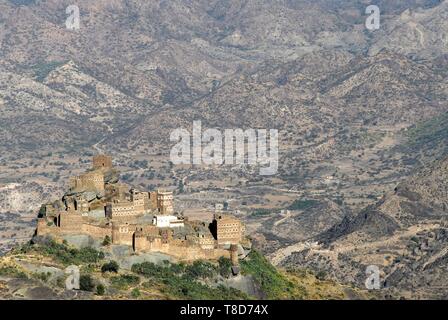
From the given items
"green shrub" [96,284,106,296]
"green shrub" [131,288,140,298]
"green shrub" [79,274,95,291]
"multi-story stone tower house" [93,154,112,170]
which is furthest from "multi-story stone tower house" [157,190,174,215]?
"green shrub" [96,284,106,296]

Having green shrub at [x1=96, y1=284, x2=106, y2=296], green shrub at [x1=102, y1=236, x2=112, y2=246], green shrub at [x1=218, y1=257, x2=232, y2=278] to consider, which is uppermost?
green shrub at [x1=102, y1=236, x2=112, y2=246]

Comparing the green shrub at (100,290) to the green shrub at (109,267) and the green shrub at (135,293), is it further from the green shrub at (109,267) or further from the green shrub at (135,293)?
the green shrub at (109,267)

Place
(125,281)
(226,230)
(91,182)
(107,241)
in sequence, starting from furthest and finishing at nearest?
(91,182), (226,230), (107,241), (125,281)

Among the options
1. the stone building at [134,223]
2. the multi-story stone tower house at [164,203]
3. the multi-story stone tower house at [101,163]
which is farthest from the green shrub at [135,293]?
A: the multi-story stone tower house at [101,163]

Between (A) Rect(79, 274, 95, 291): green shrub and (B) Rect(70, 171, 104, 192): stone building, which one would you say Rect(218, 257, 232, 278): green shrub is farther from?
(B) Rect(70, 171, 104, 192): stone building

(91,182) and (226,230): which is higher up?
(91,182)

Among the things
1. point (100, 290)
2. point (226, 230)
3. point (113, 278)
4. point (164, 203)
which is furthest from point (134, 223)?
point (100, 290)

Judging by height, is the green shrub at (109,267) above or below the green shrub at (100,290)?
above

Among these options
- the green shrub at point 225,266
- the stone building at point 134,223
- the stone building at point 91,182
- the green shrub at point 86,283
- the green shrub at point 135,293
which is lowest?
the green shrub at point 135,293

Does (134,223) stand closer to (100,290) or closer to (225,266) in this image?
(225,266)
